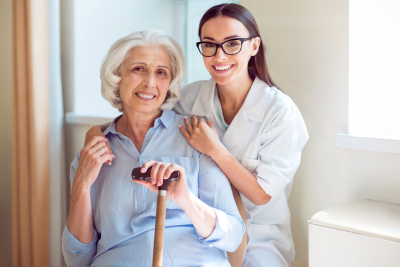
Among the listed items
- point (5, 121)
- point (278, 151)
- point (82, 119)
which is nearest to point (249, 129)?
point (278, 151)

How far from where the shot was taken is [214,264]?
4.29 ft

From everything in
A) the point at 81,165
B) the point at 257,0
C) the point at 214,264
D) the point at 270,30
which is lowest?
the point at 214,264

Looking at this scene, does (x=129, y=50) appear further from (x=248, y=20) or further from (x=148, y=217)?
(x=148, y=217)

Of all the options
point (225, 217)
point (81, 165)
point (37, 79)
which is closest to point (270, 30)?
point (225, 217)

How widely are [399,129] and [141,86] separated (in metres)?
1.10

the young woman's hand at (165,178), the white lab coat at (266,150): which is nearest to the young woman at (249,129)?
the white lab coat at (266,150)

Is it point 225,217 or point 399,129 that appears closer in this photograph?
point 225,217

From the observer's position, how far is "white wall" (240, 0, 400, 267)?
154cm

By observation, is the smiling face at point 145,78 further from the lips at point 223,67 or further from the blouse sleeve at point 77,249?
the blouse sleeve at point 77,249

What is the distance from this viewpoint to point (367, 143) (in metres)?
1.48

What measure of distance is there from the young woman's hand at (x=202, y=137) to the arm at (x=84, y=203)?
1.03 ft

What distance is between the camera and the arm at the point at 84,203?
133 cm

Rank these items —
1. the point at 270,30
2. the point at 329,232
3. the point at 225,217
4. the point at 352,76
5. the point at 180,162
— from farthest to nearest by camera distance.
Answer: the point at 270,30 → the point at 352,76 → the point at 180,162 → the point at 225,217 → the point at 329,232

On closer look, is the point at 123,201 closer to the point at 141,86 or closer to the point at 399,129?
the point at 141,86
